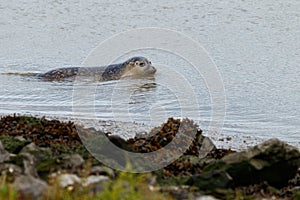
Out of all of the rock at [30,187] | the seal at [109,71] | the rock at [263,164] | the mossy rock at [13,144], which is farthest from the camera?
the seal at [109,71]

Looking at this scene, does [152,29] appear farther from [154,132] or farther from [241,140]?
[154,132]

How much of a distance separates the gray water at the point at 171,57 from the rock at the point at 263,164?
3037mm

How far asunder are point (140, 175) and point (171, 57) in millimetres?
9780

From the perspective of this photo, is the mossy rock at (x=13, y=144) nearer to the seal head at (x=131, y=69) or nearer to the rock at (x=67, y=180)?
the rock at (x=67, y=180)

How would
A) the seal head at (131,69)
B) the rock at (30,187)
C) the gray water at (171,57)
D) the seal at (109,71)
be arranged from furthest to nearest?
the seal head at (131,69) < the seal at (109,71) < the gray water at (171,57) < the rock at (30,187)

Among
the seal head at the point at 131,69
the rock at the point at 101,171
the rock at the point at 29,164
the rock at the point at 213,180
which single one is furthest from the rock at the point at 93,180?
the seal head at the point at 131,69

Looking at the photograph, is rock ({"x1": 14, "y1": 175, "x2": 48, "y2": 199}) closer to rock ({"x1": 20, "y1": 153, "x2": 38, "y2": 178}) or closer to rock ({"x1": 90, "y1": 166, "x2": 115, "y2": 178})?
rock ({"x1": 20, "y1": 153, "x2": 38, "y2": 178})

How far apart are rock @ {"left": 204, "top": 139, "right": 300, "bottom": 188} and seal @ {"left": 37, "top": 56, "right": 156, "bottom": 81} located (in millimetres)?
7847

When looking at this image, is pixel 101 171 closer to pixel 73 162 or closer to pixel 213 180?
pixel 73 162

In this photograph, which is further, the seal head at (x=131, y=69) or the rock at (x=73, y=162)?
the seal head at (x=131, y=69)

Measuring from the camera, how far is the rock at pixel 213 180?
666cm

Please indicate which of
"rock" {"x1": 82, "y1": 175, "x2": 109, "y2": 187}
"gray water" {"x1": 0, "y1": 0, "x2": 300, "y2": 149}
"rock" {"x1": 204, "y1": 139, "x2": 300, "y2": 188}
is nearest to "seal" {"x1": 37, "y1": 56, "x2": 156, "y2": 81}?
"gray water" {"x1": 0, "y1": 0, "x2": 300, "y2": 149}

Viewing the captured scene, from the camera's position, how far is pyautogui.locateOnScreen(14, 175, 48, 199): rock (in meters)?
5.71

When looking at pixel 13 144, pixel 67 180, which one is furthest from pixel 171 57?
pixel 67 180
